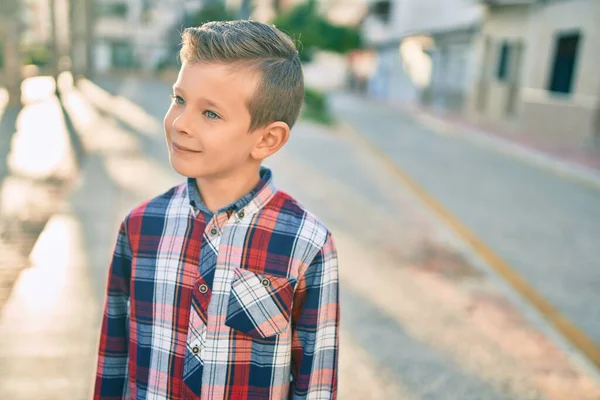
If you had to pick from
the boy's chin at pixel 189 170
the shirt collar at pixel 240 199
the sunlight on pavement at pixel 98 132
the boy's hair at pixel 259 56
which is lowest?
the sunlight on pavement at pixel 98 132

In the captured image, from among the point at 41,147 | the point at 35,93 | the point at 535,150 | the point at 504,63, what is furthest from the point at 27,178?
the point at 504,63

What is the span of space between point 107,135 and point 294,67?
988 cm

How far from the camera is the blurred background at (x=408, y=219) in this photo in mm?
3076

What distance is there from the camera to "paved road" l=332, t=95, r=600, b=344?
4.48 meters

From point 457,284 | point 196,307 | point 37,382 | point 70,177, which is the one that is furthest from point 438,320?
point 70,177

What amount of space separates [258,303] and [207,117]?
445 millimetres

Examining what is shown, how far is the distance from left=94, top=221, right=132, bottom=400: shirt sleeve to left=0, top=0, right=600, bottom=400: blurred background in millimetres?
882

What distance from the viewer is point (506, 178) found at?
931 centimetres

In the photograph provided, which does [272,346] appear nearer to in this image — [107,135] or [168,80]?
[107,135]

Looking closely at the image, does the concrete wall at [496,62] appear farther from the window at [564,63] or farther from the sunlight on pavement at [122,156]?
the sunlight on pavement at [122,156]

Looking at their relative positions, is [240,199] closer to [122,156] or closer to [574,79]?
[122,156]

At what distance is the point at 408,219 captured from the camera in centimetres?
616

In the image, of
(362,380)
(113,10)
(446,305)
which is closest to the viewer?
(362,380)

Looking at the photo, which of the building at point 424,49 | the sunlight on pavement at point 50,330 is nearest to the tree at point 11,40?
the sunlight on pavement at point 50,330
